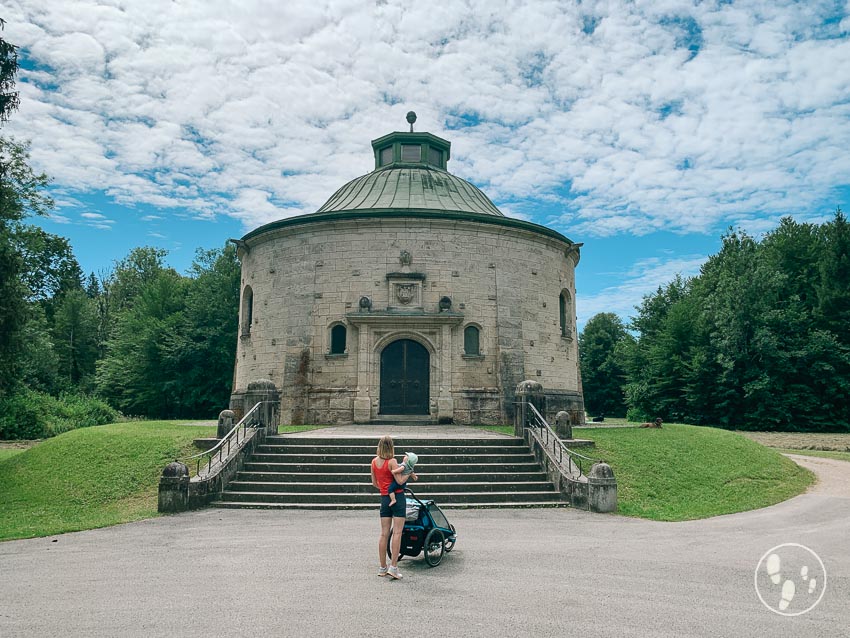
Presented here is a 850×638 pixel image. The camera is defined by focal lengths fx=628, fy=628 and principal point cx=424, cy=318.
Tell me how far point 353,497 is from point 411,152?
20.2 metres

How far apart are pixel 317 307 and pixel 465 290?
5.41 m

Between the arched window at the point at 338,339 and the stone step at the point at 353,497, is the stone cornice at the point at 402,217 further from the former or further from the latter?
the stone step at the point at 353,497

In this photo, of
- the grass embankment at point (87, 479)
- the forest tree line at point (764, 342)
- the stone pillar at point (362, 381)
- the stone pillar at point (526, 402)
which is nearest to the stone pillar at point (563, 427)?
the stone pillar at point (526, 402)

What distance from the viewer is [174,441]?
16641 mm

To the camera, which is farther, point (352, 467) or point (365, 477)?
point (352, 467)

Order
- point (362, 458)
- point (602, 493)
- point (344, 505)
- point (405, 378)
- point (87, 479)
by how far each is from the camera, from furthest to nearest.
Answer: point (405, 378), point (87, 479), point (362, 458), point (344, 505), point (602, 493)

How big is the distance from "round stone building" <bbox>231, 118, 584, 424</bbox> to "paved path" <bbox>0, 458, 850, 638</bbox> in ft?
36.5

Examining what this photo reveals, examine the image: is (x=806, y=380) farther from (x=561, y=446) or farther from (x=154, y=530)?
(x=154, y=530)

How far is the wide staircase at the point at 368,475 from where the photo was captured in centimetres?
1263

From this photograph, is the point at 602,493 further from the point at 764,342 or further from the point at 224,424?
the point at 764,342

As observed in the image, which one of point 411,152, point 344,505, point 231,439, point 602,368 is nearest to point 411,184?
point 411,152

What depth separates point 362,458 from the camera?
14.4 m

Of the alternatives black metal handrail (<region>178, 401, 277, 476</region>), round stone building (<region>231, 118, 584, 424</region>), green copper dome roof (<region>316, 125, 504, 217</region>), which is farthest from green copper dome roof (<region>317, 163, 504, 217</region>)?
black metal handrail (<region>178, 401, 277, 476</region>)

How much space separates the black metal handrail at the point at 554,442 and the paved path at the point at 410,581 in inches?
103
